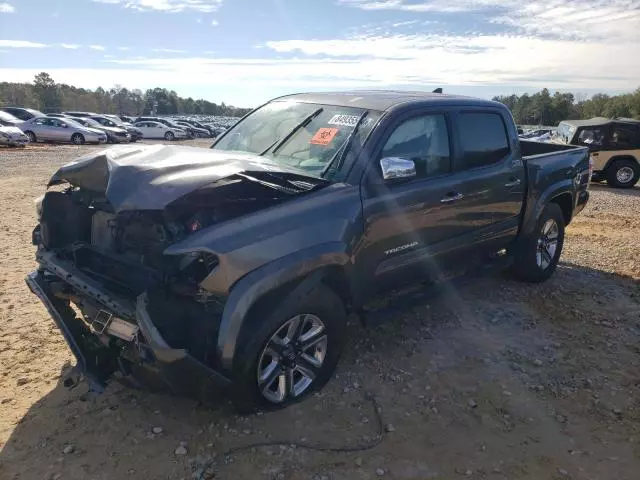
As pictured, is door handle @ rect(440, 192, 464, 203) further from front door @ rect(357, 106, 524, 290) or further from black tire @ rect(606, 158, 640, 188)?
black tire @ rect(606, 158, 640, 188)

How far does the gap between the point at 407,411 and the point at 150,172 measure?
2.24 meters

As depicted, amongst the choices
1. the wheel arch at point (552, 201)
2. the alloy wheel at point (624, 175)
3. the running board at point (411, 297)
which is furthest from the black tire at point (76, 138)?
the running board at point (411, 297)

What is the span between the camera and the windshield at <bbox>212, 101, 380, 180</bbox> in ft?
12.8

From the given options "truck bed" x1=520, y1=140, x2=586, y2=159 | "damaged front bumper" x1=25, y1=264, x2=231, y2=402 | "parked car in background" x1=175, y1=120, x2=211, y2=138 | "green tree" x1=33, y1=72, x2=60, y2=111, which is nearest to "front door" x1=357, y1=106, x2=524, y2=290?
"damaged front bumper" x1=25, y1=264, x2=231, y2=402

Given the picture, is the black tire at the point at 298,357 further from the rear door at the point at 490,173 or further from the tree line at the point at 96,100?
the tree line at the point at 96,100

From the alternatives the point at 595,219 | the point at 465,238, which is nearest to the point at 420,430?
the point at 465,238

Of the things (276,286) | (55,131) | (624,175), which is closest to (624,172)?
(624,175)

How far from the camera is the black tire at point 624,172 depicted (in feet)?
50.9

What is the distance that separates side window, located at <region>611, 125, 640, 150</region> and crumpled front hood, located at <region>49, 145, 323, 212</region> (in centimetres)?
1476

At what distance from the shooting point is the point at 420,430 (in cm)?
334

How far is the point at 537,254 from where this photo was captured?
228 inches

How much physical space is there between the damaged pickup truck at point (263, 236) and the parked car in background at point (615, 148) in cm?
1266

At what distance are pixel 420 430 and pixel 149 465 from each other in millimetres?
1609

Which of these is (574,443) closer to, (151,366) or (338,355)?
(338,355)
